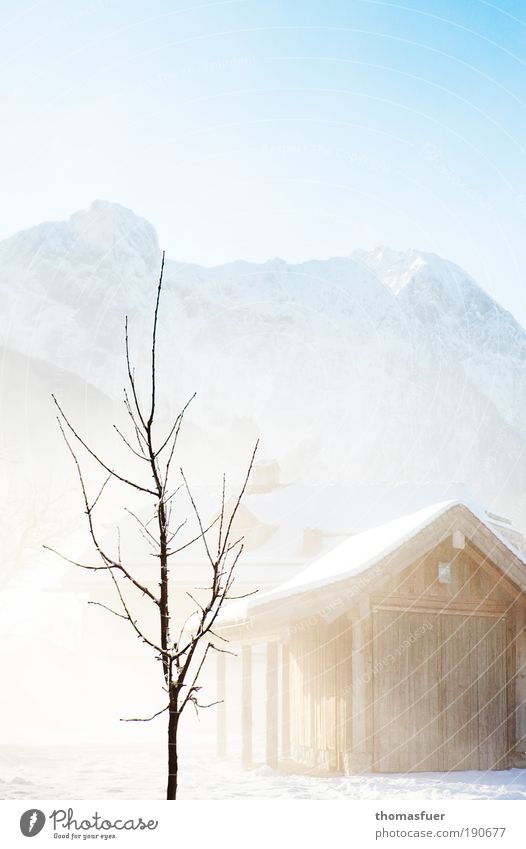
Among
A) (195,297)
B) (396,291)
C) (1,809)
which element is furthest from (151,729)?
(396,291)

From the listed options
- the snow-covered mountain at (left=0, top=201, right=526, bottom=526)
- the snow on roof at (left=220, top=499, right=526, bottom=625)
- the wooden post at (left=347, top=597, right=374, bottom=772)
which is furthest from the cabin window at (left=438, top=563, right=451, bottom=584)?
the snow-covered mountain at (left=0, top=201, right=526, bottom=526)

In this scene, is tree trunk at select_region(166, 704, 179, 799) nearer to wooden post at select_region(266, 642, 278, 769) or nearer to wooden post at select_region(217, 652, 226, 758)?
wooden post at select_region(266, 642, 278, 769)

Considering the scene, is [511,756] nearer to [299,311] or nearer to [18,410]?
[299,311]

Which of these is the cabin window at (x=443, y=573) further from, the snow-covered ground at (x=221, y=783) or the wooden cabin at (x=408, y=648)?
the snow-covered ground at (x=221, y=783)

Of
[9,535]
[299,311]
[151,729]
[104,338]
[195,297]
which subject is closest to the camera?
[151,729]

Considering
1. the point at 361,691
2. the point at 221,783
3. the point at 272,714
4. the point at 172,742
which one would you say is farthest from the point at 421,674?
the point at 172,742

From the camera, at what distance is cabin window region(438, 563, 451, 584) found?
11836mm

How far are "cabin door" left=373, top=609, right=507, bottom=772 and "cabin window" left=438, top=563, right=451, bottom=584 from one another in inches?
16.2

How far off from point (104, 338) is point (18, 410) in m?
5.65

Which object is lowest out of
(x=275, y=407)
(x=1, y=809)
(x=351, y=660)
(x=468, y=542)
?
(x=1, y=809)

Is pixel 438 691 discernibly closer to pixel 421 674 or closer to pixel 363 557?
pixel 421 674

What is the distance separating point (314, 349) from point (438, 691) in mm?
27987

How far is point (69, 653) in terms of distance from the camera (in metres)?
26.0

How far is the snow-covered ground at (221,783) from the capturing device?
9.76m
